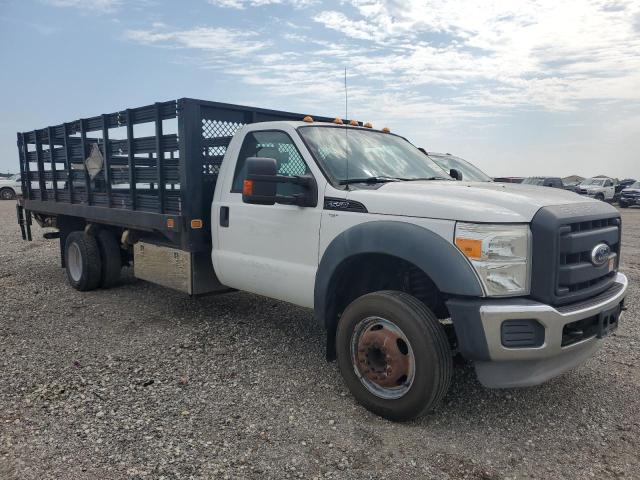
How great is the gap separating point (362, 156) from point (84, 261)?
427 cm

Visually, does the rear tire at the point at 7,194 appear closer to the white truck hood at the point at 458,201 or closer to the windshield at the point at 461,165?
the windshield at the point at 461,165

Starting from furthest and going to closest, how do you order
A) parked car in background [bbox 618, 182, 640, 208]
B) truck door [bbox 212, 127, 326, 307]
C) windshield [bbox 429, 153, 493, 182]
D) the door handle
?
parked car in background [bbox 618, 182, 640, 208] < windshield [bbox 429, 153, 493, 182] < the door handle < truck door [bbox 212, 127, 326, 307]

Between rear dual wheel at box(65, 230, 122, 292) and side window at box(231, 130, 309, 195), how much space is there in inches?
116

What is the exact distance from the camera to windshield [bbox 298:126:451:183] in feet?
13.5

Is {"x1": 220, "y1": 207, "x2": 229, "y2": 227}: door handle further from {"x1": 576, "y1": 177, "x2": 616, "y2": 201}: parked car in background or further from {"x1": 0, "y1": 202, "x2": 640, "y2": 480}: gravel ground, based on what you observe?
{"x1": 576, "y1": 177, "x2": 616, "y2": 201}: parked car in background

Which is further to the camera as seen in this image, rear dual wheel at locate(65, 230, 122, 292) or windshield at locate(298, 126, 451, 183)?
rear dual wheel at locate(65, 230, 122, 292)

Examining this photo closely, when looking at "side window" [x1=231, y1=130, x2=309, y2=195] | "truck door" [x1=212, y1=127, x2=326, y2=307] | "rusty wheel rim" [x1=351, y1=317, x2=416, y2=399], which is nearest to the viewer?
"rusty wheel rim" [x1=351, y1=317, x2=416, y2=399]

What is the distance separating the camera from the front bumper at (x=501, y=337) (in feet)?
9.95

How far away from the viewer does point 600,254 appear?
11.1ft

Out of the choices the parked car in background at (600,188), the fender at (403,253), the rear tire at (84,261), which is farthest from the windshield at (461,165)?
the parked car in background at (600,188)

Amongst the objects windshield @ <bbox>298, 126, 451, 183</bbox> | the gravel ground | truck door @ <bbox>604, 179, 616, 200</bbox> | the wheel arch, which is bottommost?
the gravel ground

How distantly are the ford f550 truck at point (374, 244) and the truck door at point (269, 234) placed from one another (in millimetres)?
15

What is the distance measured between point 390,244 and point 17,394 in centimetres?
292

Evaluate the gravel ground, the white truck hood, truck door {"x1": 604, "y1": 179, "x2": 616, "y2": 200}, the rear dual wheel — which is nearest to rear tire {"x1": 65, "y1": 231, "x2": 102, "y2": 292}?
the rear dual wheel
